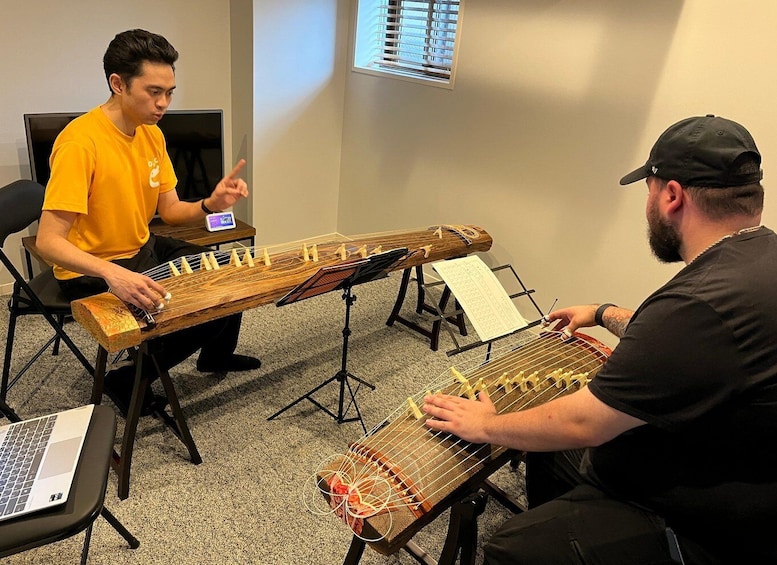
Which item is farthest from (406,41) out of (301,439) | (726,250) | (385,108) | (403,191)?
(726,250)

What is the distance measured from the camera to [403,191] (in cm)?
357

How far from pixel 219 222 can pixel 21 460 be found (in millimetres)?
2068

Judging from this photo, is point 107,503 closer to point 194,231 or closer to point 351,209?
point 194,231

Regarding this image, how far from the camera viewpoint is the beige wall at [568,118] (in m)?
2.26

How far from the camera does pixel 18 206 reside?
178 cm

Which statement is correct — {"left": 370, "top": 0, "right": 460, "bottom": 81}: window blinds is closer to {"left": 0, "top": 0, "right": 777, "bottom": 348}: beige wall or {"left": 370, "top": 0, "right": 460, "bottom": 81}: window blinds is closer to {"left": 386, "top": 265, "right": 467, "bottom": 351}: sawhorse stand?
{"left": 0, "top": 0, "right": 777, "bottom": 348}: beige wall

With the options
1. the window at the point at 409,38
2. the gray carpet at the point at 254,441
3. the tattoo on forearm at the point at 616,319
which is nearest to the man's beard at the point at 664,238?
the tattoo on forearm at the point at 616,319

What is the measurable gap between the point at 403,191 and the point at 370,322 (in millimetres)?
937

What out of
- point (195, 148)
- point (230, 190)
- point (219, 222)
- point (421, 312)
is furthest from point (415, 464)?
point (195, 148)

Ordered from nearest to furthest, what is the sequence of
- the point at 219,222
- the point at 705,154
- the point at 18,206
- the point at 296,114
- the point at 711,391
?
the point at 711,391, the point at 705,154, the point at 18,206, the point at 219,222, the point at 296,114

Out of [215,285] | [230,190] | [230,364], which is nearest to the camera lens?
[215,285]

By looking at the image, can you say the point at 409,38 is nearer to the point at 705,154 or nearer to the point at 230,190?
the point at 230,190

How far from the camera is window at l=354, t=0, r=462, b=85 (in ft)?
10.5

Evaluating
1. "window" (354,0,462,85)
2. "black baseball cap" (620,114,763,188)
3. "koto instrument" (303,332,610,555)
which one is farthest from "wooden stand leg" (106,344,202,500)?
"window" (354,0,462,85)
